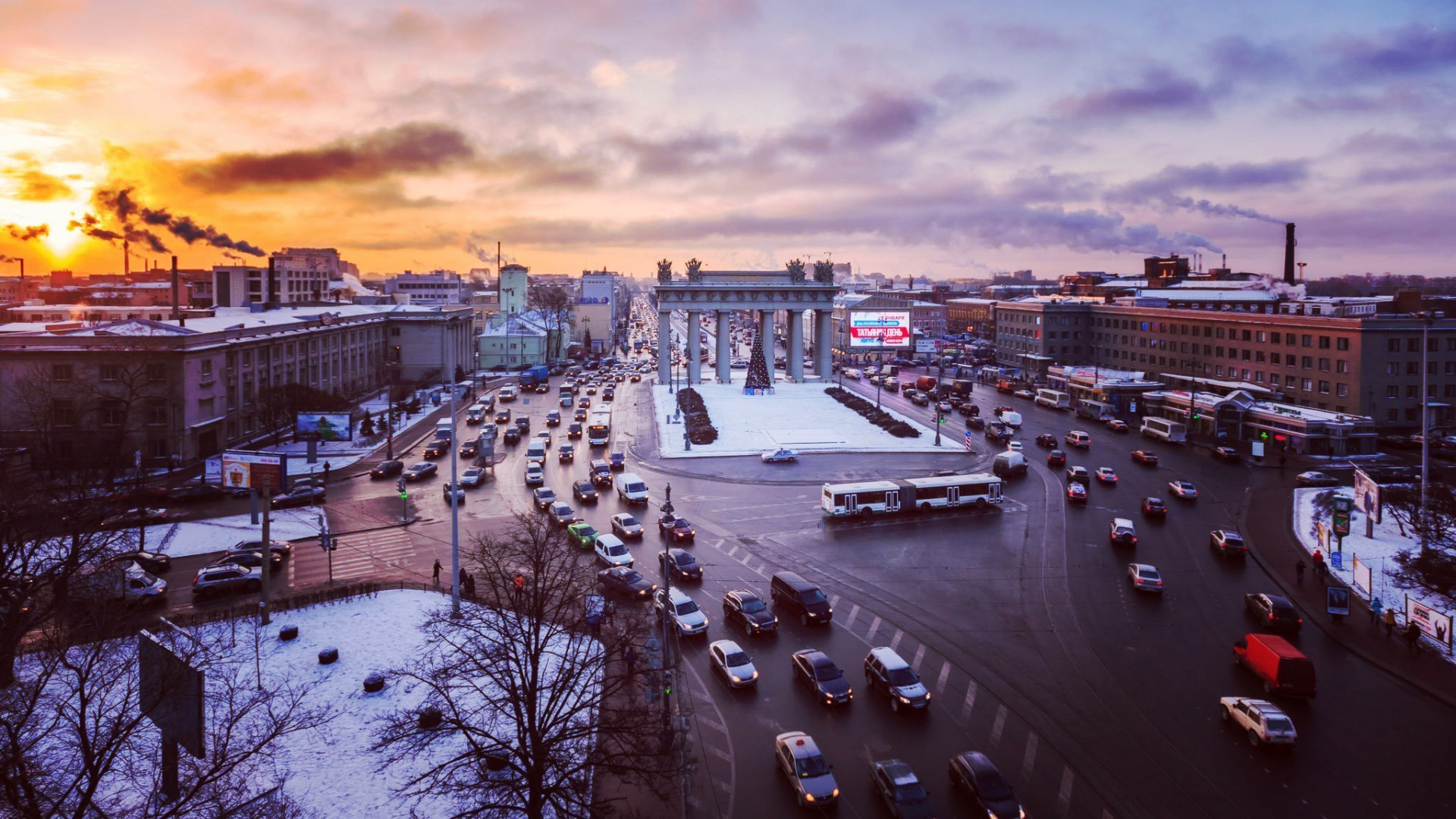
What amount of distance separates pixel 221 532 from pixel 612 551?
19564mm

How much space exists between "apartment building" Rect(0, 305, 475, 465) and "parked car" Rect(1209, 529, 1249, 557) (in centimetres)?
5004

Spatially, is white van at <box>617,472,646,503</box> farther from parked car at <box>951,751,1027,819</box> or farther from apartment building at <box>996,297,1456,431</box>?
apartment building at <box>996,297,1456,431</box>

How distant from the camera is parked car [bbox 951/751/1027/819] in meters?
16.5

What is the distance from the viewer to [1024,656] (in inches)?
976

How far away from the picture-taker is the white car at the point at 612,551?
32281 millimetres

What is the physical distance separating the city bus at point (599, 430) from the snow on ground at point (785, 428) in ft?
13.1

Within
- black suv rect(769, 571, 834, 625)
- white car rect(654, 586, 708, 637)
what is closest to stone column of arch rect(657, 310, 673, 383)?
black suv rect(769, 571, 834, 625)

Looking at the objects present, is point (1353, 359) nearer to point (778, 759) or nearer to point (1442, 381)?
point (1442, 381)

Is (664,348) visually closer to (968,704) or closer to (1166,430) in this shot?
(1166,430)

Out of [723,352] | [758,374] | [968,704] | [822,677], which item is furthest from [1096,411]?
[822,677]

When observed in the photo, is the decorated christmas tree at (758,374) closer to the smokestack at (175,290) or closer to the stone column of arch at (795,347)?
the stone column of arch at (795,347)

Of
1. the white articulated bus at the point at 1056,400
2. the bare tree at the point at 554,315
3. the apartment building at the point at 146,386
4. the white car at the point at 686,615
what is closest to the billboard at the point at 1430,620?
the white car at the point at 686,615

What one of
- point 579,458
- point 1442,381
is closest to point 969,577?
point 579,458

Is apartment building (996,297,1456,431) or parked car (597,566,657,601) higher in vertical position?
apartment building (996,297,1456,431)
